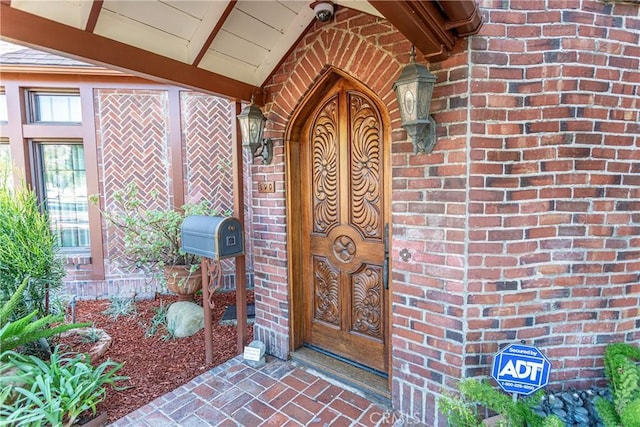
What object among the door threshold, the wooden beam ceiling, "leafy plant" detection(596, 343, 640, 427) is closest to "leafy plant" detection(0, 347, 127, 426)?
the door threshold

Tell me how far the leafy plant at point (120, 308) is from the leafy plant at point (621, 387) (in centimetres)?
481

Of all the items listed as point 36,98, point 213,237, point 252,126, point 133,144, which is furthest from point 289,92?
point 36,98

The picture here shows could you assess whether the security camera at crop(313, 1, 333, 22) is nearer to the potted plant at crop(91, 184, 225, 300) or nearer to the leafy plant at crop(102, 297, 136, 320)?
the potted plant at crop(91, 184, 225, 300)

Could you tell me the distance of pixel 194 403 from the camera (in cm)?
245

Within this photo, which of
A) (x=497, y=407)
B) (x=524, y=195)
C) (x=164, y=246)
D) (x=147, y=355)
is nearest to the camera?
(x=497, y=407)

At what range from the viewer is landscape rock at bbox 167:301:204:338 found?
3643 mm

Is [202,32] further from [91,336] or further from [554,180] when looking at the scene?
[91,336]

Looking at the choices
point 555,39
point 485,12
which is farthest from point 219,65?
point 555,39

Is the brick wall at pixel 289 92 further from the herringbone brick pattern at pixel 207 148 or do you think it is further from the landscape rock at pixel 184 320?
the herringbone brick pattern at pixel 207 148

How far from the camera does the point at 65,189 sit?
500 cm

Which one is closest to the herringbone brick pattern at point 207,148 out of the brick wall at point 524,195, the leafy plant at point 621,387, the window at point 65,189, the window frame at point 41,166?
Result: the window frame at point 41,166

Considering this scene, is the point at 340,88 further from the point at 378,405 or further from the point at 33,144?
the point at 33,144

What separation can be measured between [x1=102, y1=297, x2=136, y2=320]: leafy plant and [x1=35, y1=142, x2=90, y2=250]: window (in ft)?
3.91

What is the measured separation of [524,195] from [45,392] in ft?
10.8
